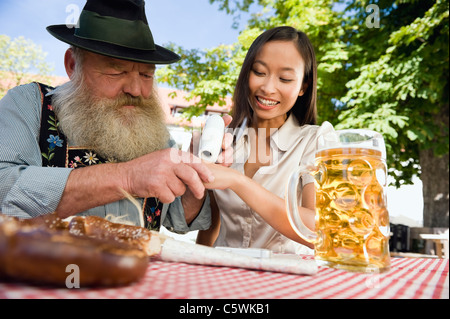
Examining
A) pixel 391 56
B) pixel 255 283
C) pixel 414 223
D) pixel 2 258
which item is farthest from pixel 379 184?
pixel 414 223

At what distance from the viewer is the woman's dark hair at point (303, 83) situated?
236 cm

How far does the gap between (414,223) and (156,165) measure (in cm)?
1303

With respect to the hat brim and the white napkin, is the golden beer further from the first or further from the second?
the hat brim

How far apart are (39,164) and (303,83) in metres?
1.74

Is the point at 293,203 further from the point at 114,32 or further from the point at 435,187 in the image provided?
the point at 435,187

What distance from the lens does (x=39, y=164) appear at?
6.04ft

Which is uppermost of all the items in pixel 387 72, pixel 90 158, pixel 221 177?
pixel 387 72

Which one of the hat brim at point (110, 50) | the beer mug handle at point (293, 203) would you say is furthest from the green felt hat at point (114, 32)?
the beer mug handle at point (293, 203)

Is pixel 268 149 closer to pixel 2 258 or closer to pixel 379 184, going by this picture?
pixel 379 184

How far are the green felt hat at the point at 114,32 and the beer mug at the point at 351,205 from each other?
127 cm

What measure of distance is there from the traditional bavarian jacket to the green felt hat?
0.43m

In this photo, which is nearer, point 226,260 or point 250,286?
point 250,286

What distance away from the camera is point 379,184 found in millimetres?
1031

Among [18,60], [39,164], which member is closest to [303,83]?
[39,164]
